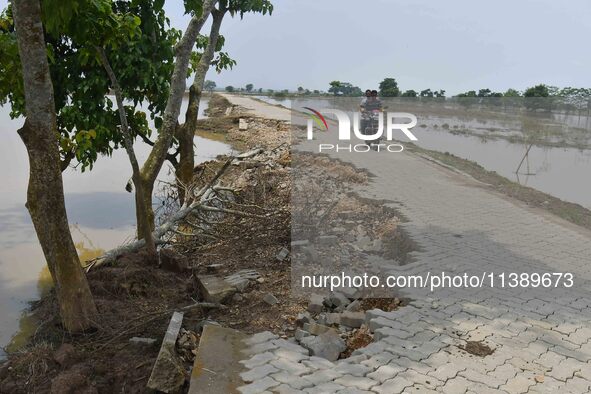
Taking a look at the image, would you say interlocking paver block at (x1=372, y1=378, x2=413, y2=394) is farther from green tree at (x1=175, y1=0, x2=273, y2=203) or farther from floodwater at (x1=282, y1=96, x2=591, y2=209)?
floodwater at (x1=282, y1=96, x2=591, y2=209)

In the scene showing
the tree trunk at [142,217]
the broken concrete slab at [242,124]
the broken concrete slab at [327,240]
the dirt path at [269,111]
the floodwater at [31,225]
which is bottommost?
the floodwater at [31,225]

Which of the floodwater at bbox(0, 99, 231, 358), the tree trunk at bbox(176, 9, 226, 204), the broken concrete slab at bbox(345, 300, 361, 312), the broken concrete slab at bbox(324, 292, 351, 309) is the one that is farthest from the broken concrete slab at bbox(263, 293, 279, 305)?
the tree trunk at bbox(176, 9, 226, 204)

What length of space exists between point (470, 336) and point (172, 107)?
437 cm

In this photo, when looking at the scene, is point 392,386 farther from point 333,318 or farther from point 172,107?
point 172,107

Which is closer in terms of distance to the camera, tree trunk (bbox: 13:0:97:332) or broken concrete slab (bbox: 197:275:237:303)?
tree trunk (bbox: 13:0:97:332)

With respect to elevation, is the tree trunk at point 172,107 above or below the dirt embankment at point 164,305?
above

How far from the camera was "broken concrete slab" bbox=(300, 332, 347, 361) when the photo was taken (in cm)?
384

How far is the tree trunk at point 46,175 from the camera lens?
3.71 m

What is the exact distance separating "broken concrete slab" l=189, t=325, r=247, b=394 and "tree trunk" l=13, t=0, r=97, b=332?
1.13 m

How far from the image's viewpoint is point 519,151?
36.1ft

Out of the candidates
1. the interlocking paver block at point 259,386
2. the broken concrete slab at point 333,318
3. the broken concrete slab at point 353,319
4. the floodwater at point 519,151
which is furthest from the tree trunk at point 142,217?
the floodwater at point 519,151

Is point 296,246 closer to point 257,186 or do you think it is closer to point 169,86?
point 257,186

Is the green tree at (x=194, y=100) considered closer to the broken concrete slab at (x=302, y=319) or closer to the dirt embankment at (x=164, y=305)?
the dirt embankment at (x=164, y=305)

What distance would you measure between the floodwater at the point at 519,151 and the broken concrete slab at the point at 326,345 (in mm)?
5716
